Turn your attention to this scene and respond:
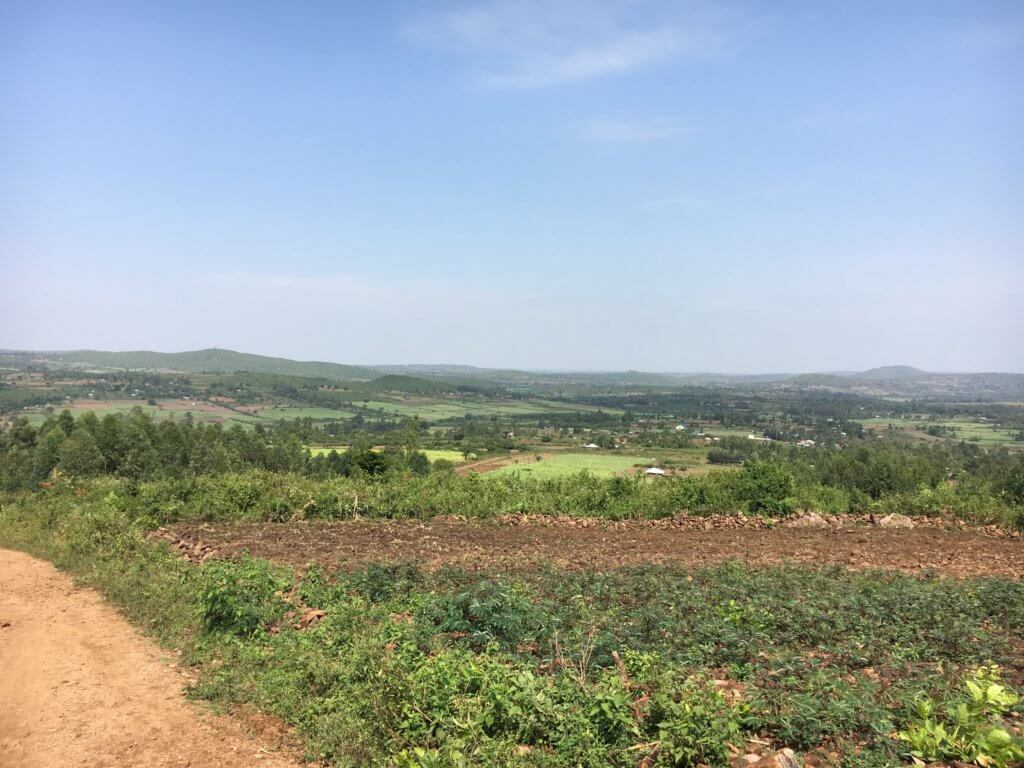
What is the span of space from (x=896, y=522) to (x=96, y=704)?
19347mm

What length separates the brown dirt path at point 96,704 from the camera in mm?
5934

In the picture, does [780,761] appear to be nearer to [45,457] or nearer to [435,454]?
[45,457]

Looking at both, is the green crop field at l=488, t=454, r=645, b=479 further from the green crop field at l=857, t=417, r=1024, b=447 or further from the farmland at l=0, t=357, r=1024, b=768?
the green crop field at l=857, t=417, r=1024, b=447

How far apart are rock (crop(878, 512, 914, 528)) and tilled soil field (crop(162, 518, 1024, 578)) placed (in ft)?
0.87

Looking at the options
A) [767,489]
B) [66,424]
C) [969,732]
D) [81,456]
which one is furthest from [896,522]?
[66,424]

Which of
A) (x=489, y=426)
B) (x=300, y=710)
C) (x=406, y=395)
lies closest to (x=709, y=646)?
(x=300, y=710)

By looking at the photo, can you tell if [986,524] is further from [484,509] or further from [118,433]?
[118,433]

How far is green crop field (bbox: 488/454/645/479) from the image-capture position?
143ft

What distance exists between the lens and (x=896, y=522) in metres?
17.4

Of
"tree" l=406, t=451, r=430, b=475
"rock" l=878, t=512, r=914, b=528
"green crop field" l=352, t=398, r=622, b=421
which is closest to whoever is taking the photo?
"rock" l=878, t=512, r=914, b=528

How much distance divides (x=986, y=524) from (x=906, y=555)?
6.53 m

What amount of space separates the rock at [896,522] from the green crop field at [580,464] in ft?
80.4

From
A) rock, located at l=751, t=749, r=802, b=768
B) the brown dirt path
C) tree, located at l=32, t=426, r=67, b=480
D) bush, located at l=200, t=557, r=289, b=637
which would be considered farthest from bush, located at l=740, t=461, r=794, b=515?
tree, located at l=32, t=426, r=67, b=480

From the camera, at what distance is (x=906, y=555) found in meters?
12.8
